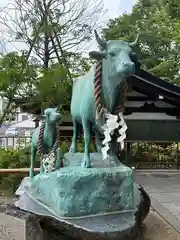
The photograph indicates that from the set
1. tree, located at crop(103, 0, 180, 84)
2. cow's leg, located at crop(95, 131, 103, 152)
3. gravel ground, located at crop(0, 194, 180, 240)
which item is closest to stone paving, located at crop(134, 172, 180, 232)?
gravel ground, located at crop(0, 194, 180, 240)

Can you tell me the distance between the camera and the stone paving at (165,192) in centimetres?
480

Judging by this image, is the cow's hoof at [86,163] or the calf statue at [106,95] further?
the cow's hoof at [86,163]

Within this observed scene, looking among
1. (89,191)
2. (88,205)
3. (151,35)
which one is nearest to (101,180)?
(89,191)

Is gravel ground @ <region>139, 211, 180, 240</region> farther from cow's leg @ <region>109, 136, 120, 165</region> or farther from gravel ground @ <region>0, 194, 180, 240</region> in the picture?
cow's leg @ <region>109, 136, 120, 165</region>

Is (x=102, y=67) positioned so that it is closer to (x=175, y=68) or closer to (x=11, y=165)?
(x=11, y=165)

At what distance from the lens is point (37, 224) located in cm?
299

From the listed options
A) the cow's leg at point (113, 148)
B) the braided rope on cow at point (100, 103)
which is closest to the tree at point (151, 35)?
the cow's leg at point (113, 148)

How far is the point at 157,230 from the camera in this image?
4039 mm

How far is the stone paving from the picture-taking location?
4.80 meters

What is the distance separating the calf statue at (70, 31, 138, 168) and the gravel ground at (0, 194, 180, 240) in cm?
101

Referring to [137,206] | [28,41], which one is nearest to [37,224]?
[137,206]

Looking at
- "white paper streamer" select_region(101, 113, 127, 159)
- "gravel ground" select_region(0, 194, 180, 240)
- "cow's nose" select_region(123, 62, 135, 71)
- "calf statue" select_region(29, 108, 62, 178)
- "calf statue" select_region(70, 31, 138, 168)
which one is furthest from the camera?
"calf statue" select_region(29, 108, 62, 178)

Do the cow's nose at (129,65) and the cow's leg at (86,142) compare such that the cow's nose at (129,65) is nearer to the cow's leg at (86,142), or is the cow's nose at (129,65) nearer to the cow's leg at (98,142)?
the cow's leg at (86,142)

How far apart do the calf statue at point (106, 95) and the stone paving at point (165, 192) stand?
162 centimetres
